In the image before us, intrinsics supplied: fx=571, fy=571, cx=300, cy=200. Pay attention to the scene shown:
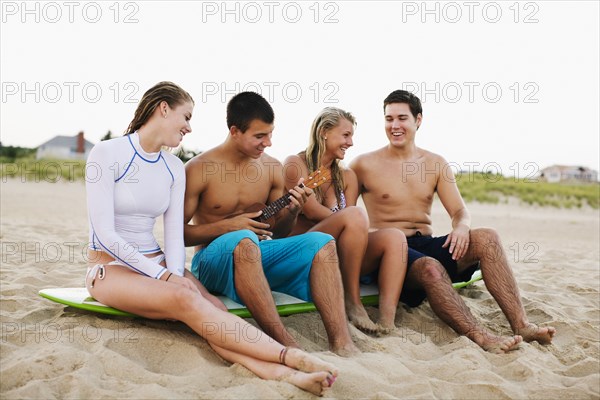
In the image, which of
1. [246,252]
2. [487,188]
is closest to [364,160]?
[246,252]

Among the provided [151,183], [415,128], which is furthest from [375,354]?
[415,128]

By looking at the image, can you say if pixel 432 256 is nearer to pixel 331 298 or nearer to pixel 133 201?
pixel 331 298

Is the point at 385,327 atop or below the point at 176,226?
below

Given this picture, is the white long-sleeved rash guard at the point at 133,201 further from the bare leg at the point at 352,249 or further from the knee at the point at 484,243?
the knee at the point at 484,243

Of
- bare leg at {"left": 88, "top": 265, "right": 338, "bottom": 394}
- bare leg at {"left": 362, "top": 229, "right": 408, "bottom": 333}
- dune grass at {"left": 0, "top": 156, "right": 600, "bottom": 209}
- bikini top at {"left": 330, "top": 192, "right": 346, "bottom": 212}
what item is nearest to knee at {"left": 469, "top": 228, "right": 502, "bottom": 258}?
bare leg at {"left": 362, "top": 229, "right": 408, "bottom": 333}

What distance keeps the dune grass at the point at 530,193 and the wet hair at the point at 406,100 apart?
16.8m

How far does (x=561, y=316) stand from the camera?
14.2ft

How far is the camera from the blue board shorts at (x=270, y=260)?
317 centimetres

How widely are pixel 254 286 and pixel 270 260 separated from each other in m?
0.42

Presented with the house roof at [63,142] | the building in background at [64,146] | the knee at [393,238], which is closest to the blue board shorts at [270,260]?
the knee at [393,238]

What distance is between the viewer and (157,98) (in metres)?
3.22

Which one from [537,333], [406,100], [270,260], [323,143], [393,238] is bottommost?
[537,333]

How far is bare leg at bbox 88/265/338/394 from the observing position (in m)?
2.56

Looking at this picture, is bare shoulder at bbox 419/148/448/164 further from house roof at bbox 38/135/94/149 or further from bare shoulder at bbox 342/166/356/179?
house roof at bbox 38/135/94/149
